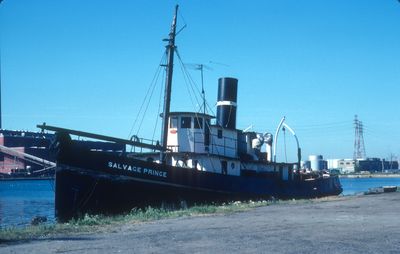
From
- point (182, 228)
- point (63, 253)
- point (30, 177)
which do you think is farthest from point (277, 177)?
point (30, 177)

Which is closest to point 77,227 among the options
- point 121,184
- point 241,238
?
point 241,238

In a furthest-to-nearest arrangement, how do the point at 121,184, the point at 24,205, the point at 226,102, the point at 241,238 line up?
the point at 24,205, the point at 226,102, the point at 121,184, the point at 241,238

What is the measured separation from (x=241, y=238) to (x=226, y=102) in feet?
54.6

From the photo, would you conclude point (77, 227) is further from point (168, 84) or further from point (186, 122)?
point (186, 122)

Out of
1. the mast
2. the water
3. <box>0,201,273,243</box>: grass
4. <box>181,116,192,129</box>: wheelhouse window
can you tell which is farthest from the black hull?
the water

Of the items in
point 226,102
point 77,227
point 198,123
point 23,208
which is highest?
point 226,102

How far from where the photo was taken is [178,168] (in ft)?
66.3

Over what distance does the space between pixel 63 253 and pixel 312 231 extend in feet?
18.2

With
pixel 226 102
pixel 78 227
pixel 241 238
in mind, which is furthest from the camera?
pixel 226 102

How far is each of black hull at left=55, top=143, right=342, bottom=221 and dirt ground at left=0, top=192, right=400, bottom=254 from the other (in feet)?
19.4

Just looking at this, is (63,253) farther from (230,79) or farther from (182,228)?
(230,79)

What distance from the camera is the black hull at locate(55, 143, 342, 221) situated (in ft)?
57.6

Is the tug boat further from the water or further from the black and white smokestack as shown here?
the water

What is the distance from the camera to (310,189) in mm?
30891
